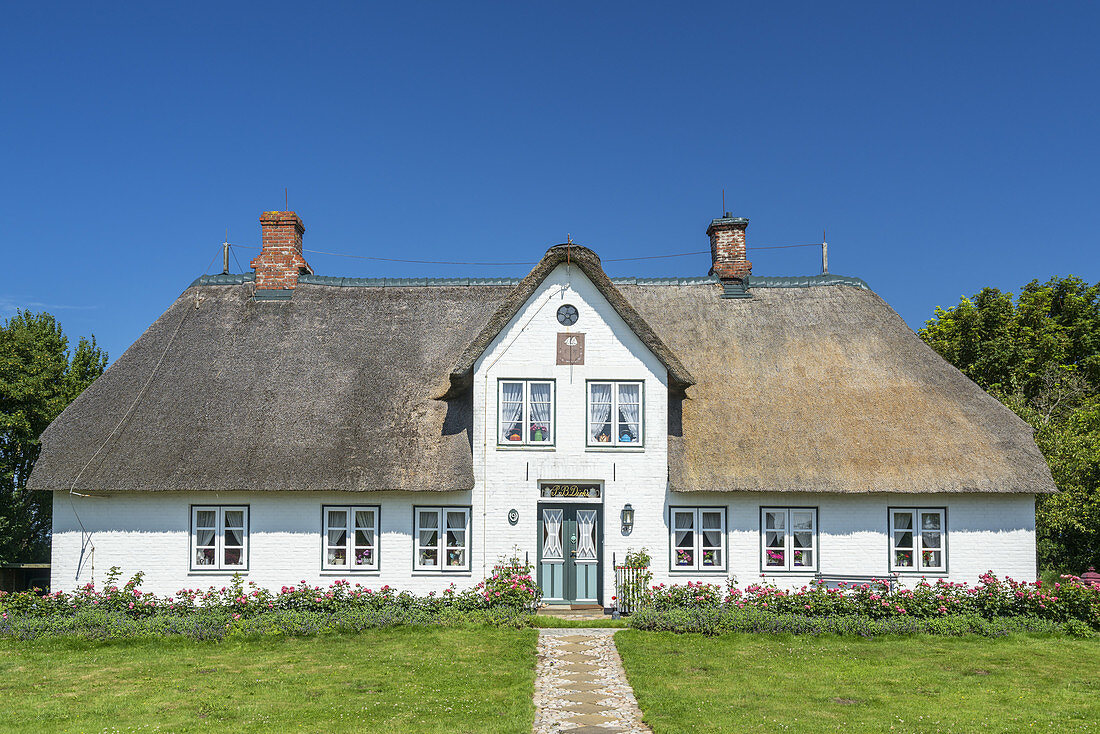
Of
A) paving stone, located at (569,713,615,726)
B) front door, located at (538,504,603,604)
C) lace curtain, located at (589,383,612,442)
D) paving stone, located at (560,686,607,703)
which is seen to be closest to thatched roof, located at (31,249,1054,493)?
lace curtain, located at (589,383,612,442)

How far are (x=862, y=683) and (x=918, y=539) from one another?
6.42 metres

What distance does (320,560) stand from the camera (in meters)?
17.1

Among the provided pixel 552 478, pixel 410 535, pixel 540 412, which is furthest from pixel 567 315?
pixel 410 535

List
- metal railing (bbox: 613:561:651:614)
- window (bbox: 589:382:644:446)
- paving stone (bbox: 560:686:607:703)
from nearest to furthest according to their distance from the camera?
paving stone (bbox: 560:686:607:703) → metal railing (bbox: 613:561:651:614) → window (bbox: 589:382:644:446)

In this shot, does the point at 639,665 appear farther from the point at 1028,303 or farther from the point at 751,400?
the point at 1028,303

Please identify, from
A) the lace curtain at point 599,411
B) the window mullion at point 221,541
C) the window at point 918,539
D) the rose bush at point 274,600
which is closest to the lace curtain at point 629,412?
the lace curtain at point 599,411

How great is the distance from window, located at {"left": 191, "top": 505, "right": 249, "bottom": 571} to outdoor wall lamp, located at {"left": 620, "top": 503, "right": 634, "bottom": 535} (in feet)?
25.9

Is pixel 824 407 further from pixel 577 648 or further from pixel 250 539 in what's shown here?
pixel 250 539

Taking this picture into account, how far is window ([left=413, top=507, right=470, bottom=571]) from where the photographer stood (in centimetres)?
1711

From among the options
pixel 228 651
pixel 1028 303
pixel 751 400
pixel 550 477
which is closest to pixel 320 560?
pixel 228 651

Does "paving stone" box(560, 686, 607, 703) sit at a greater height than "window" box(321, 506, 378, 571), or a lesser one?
lesser

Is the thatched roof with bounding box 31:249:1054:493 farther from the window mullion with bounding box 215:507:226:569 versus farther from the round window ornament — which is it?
the window mullion with bounding box 215:507:226:569

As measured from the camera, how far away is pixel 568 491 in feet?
56.7

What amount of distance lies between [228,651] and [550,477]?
6.84 meters
